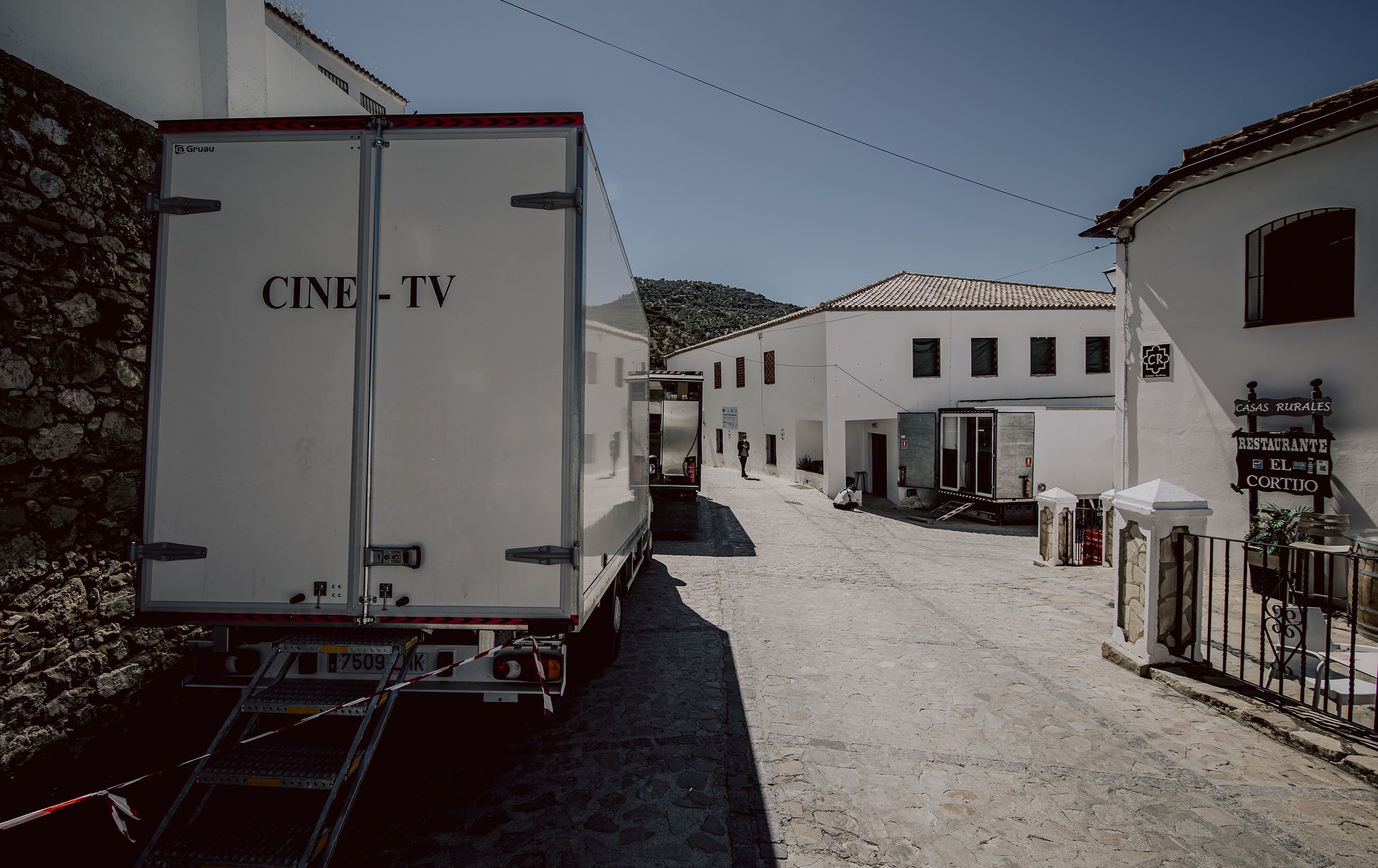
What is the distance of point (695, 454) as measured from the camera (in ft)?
43.7

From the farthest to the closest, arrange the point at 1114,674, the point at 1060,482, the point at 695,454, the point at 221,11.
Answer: the point at 1060,482, the point at 695,454, the point at 1114,674, the point at 221,11

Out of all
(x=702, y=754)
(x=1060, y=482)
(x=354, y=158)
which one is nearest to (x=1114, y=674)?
(x=702, y=754)

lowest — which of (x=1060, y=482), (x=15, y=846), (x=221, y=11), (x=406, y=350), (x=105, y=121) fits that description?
(x=15, y=846)

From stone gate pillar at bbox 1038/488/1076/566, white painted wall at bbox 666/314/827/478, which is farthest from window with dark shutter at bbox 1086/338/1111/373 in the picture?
stone gate pillar at bbox 1038/488/1076/566

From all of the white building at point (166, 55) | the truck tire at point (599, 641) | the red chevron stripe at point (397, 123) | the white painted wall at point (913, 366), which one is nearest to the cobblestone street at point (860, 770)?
the truck tire at point (599, 641)

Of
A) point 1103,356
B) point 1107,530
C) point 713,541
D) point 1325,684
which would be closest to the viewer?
point 1325,684

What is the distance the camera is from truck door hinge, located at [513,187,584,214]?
10.4 ft

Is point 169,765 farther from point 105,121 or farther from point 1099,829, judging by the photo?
point 1099,829

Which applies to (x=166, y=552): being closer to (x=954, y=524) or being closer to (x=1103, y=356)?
(x=954, y=524)

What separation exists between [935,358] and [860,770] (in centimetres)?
1804

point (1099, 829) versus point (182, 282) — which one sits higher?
point (182, 282)

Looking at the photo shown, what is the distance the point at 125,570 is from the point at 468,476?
2.81 metres

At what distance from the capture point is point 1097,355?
66.5 feet

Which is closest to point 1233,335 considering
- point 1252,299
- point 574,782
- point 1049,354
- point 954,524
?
point 1252,299
